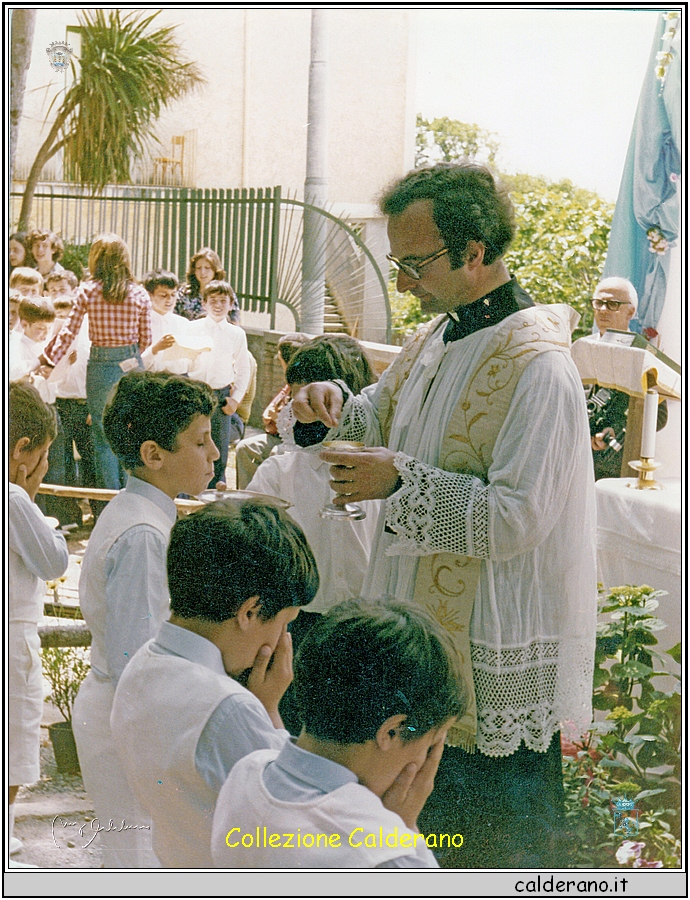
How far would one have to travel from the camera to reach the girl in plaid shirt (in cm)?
299

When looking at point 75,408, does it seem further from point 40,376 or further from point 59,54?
point 59,54

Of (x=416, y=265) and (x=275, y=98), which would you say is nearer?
(x=416, y=265)

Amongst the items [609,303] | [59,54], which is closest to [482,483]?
[609,303]

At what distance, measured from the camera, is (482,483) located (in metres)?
2.76

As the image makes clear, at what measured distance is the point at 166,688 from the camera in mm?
2457

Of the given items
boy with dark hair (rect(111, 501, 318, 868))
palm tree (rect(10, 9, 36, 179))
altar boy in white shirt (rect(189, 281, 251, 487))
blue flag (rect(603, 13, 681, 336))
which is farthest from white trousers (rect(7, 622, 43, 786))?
blue flag (rect(603, 13, 681, 336))

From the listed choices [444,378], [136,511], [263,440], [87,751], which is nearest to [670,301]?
[444,378]

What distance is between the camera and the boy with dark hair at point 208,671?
2.44 meters

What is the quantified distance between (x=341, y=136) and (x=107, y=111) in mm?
688

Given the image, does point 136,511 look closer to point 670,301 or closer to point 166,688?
point 166,688

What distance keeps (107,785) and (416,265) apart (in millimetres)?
1722

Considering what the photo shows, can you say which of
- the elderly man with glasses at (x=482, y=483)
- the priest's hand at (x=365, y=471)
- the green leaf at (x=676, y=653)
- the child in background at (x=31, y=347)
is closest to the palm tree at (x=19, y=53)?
the child in background at (x=31, y=347)

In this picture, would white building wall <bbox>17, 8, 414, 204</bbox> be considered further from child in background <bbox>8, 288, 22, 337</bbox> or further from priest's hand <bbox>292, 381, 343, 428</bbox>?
priest's hand <bbox>292, 381, 343, 428</bbox>
